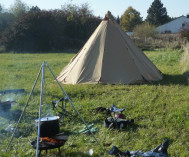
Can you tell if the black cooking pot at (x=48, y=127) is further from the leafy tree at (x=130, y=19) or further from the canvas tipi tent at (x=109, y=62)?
the leafy tree at (x=130, y=19)

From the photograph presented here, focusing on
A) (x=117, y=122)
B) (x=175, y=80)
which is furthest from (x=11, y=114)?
(x=175, y=80)

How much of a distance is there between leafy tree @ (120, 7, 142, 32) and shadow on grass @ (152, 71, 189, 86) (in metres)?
42.3

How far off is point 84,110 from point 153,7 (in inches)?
2135

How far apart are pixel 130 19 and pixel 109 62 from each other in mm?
44923

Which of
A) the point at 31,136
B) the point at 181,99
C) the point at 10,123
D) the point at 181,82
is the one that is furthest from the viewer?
the point at 181,82

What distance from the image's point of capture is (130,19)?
50750mm

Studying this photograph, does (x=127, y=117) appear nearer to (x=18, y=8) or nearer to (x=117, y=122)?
(x=117, y=122)

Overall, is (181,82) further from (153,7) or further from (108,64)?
(153,7)

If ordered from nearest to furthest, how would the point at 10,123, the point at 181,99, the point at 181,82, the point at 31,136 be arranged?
the point at 31,136, the point at 10,123, the point at 181,99, the point at 181,82

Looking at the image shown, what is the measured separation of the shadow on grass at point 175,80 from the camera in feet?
24.0

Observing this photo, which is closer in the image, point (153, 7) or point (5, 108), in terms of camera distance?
point (5, 108)

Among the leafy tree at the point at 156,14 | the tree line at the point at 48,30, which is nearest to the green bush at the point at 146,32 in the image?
the tree line at the point at 48,30

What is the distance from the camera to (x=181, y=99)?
558cm

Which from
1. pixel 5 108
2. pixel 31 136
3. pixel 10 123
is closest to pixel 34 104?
pixel 5 108
